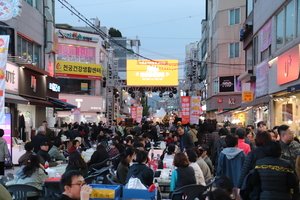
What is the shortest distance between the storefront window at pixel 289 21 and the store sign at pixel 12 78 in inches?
487

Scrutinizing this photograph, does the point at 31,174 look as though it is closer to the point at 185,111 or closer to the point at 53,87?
the point at 53,87

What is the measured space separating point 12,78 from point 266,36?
513 inches

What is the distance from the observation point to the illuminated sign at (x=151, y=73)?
38.6m

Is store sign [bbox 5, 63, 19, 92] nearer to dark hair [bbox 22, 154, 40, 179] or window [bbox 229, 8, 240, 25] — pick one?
dark hair [bbox 22, 154, 40, 179]

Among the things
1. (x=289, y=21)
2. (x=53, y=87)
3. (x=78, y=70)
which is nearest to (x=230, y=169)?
(x=289, y=21)

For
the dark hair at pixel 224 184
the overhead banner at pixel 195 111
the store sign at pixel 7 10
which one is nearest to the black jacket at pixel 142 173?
the dark hair at pixel 224 184

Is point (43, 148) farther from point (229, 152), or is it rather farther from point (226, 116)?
point (226, 116)

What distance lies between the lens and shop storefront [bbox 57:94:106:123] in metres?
43.2

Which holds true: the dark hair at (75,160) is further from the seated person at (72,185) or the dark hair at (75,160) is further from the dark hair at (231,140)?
the seated person at (72,185)

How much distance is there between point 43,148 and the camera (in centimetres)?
1022

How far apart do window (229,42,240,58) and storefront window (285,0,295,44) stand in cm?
2295

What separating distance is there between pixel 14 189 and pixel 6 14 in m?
8.74

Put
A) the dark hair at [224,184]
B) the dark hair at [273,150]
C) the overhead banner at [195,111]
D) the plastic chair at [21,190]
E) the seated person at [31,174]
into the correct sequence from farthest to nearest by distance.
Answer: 1. the overhead banner at [195,111]
2. the seated person at [31,174]
3. the plastic chair at [21,190]
4. the dark hair at [273,150]
5. the dark hair at [224,184]

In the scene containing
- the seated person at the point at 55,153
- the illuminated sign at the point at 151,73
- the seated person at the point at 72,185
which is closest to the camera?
the seated person at the point at 72,185
